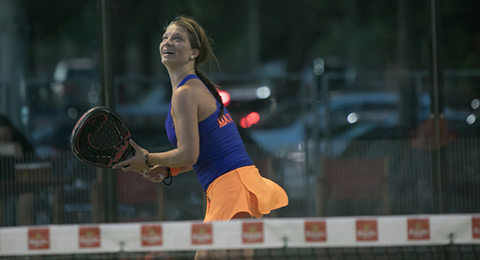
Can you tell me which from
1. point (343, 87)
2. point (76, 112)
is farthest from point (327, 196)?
point (76, 112)

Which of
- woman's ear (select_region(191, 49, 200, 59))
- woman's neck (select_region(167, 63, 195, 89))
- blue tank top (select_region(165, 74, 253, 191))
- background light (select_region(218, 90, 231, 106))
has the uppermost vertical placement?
background light (select_region(218, 90, 231, 106))

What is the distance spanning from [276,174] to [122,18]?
2496 mm

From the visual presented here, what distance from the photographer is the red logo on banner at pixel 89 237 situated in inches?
208

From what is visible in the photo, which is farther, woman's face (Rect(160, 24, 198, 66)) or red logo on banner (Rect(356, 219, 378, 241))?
red logo on banner (Rect(356, 219, 378, 241))

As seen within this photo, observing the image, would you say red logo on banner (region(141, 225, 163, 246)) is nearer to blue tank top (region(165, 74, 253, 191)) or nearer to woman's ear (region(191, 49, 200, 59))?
blue tank top (region(165, 74, 253, 191))

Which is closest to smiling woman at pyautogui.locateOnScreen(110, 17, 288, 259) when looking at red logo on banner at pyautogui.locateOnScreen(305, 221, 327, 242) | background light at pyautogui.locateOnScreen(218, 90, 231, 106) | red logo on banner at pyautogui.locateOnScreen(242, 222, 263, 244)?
red logo on banner at pyautogui.locateOnScreen(242, 222, 263, 244)

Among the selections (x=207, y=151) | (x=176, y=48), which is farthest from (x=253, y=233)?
(x=176, y=48)

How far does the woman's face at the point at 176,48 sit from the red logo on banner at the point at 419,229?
195 cm

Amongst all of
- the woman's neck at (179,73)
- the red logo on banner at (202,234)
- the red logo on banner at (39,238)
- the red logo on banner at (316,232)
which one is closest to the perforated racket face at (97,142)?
the woman's neck at (179,73)

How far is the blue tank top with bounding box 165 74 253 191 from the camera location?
13.2ft

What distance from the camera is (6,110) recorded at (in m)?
7.96

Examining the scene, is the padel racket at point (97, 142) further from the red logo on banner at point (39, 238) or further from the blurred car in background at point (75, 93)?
the blurred car in background at point (75, 93)

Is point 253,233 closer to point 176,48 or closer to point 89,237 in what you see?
point 89,237

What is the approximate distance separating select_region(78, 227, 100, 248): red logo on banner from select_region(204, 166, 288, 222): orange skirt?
1.42m
